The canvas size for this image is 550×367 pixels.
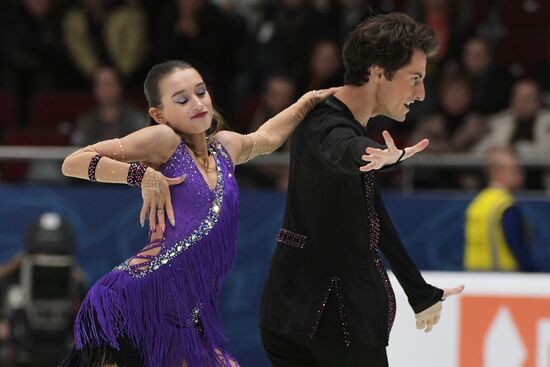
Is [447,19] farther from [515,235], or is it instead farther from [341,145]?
[341,145]

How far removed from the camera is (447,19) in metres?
9.43

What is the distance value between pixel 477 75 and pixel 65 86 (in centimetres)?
341

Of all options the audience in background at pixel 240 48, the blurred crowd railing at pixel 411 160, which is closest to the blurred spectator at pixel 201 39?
→ the audience in background at pixel 240 48

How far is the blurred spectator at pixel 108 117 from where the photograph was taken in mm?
8477

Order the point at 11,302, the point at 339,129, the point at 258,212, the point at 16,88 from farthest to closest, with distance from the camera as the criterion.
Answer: the point at 16,88 → the point at 258,212 → the point at 11,302 → the point at 339,129

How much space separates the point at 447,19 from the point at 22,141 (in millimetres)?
3450

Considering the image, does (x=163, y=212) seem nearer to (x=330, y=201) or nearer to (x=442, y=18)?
(x=330, y=201)

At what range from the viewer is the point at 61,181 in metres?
8.45

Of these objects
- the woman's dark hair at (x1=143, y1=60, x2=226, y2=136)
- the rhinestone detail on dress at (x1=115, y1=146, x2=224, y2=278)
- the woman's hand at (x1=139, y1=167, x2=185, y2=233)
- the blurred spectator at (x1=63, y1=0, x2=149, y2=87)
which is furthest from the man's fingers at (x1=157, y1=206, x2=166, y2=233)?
the blurred spectator at (x1=63, y1=0, x2=149, y2=87)

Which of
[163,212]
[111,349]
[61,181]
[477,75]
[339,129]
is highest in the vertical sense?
[477,75]

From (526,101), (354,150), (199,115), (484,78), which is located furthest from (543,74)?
(354,150)

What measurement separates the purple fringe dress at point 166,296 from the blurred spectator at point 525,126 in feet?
15.2

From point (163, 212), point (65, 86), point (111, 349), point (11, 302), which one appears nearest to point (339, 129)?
point (163, 212)

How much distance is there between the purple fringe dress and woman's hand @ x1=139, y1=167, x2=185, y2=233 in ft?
0.21
